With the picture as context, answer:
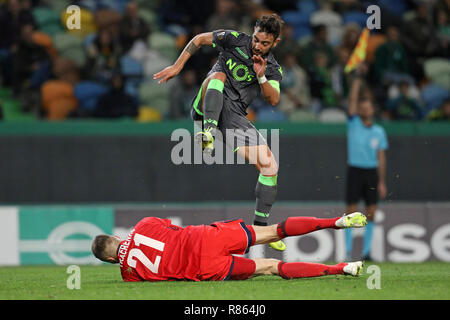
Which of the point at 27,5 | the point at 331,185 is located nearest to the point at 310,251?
the point at 331,185

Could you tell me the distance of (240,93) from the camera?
8.18 m

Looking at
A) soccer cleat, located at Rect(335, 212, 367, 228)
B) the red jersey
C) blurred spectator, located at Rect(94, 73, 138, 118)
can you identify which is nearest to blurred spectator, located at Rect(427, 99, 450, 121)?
blurred spectator, located at Rect(94, 73, 138, 118)

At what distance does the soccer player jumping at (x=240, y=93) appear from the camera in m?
7.80

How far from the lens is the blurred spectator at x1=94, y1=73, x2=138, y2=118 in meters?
12.3

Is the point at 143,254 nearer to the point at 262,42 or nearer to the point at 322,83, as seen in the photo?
the point at 262,42

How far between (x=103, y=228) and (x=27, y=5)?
429 cm

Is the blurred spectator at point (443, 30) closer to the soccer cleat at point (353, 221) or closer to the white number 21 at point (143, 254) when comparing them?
the soccer cleat at point (353, 221)

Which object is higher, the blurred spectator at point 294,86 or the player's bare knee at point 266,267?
the blurred spectator at point 294,86

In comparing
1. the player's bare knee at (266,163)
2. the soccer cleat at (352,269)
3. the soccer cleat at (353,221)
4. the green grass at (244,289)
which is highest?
the player's bare knee at (266,163)

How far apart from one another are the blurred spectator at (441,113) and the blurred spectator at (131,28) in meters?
4.75

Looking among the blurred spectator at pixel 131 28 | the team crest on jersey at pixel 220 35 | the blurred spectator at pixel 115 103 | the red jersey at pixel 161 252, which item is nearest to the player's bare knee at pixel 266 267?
the red jersey at pixel 161 252

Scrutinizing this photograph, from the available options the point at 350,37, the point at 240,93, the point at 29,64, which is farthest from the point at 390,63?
the point at 240,93

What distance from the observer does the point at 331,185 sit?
39.8 ft

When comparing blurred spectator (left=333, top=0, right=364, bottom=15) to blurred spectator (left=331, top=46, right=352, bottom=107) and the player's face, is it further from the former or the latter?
the player's face
